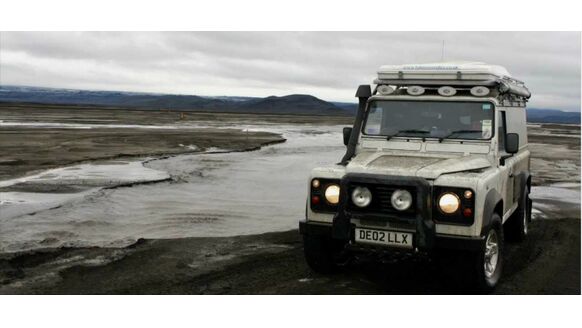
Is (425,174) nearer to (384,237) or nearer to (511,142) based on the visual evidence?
(384,237)

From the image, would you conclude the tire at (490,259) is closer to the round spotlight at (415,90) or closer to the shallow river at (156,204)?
the round spotlight at (415,90)

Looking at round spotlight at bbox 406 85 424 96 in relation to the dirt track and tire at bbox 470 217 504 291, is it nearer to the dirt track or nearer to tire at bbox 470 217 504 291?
tire at bbox 470 217 504 291

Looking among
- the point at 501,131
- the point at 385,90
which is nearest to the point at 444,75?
the point at 385,90

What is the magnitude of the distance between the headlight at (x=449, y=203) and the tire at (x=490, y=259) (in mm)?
468

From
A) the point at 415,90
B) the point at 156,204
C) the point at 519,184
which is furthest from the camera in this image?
the point at 156,204

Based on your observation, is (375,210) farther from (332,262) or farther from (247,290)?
(247,290)

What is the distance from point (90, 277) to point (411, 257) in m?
3.88

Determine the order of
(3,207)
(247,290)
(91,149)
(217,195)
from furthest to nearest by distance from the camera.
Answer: (91,149), (217,195), (3,207), (247,290)

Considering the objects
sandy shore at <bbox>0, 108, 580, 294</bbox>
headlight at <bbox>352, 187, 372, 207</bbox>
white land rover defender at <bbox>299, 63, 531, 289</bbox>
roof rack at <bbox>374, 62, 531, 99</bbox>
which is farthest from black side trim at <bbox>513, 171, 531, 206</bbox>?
headlight at <bbox>352, 187, 372, 207</bbox>

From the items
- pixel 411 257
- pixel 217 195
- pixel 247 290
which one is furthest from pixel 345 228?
pixel 217 195

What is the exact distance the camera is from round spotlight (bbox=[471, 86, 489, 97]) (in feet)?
22.7

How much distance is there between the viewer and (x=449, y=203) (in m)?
5.64

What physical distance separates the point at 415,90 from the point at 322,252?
2571 mm

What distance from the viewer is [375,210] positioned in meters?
5.86
